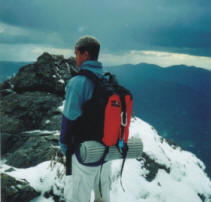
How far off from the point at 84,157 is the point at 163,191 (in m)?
6.18

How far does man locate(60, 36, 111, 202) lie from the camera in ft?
10.5

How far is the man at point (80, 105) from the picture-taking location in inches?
126

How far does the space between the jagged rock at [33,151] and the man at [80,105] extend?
133 inches

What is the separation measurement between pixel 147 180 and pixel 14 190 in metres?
5.17

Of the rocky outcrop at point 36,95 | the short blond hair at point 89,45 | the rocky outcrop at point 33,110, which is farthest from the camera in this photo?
the rocky outcrop at point 36,95

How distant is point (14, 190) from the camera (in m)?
4.57

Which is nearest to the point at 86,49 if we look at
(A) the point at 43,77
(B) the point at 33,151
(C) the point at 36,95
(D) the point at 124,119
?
(D) the point at 124,119

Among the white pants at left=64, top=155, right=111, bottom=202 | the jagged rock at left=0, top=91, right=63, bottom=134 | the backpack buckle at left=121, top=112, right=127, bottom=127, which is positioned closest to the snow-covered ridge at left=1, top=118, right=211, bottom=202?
the backpack buckle at left=121, top=112, right=127, bottom=127

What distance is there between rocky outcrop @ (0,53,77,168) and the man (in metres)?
3.47

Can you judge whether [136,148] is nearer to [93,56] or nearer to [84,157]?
[84,157]

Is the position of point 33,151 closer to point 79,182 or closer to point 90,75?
point 79,182

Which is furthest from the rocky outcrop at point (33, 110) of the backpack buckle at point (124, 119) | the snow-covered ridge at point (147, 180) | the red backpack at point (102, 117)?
the backpack buckle at point (124, 119)

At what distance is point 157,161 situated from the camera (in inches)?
390

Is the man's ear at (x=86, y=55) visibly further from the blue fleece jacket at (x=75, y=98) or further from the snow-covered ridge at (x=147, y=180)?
the snow-covered ridge at (x=147, y=180)
